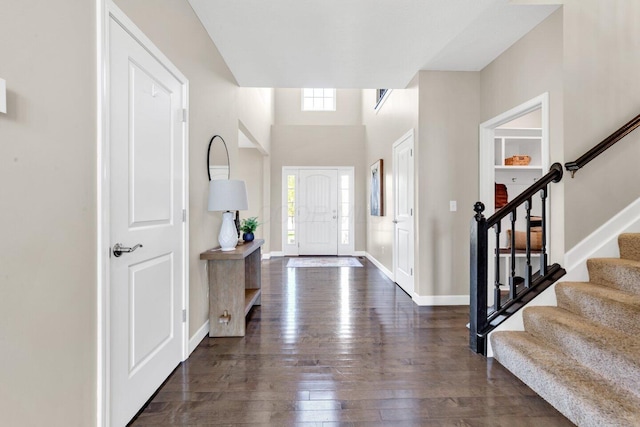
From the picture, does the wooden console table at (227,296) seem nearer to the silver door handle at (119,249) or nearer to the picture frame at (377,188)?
the silver door handle at (119,249)

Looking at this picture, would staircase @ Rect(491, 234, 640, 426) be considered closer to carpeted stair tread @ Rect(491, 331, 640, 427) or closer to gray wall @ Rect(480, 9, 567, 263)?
carpeted stair tread @ Rect(491, 331, 640, 427)

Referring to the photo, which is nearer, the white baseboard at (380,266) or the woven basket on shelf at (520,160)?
the woven basket on shelf at (520,160)

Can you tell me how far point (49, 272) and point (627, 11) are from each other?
12.9 ft

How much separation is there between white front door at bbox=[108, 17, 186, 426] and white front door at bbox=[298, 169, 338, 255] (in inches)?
199

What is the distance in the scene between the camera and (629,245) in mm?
2242

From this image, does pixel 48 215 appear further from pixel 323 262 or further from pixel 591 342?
pixel 323 262

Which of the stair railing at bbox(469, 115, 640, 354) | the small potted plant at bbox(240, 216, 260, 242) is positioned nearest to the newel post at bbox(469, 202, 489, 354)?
the stair railing at bbox(469, 115, 640, 354)

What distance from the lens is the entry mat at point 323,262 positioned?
6078mm

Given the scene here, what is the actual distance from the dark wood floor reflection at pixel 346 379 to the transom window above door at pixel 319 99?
18.3 feet

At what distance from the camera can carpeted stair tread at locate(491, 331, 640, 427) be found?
1.48 m

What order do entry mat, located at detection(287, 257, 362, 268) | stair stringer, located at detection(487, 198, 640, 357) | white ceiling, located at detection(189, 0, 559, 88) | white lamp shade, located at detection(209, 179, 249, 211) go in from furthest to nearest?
entry mat, located at detection(287, 257, 362, 268), white lamp shade, located at detection(209, 179, 249, 211), white ceiling, located at detection(189, 0, 559, 88), stair stringer, located at detection(487, 198, 640, 357)

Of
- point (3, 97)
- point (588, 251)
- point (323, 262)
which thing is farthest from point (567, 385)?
point (323, 262)

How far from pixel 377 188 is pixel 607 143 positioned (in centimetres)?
360

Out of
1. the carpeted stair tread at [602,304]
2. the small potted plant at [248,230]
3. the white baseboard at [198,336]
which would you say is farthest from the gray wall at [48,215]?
the carpeted stair tread at [602,304]
